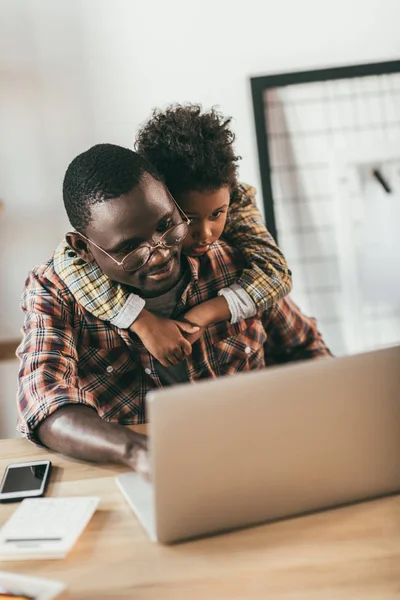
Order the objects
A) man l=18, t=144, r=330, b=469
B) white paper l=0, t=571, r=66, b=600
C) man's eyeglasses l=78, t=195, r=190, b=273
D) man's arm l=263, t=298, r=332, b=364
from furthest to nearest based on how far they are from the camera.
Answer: man's arm l=263, t=298, r=332, b=364 → man's eyeglasses l=78, t=195, r=190, b=273 → man l=18, t=144, r=330, b=469 → white paper l=0, t=571, r=66, b=600

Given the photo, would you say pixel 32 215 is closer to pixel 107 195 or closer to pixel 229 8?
pixel 229 8

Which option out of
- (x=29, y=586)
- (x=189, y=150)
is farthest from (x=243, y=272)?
(x=29, y=586)

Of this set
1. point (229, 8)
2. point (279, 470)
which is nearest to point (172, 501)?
point (279, 470)

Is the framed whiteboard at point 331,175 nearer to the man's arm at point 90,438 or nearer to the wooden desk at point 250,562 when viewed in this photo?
the man's arm at point 90,438

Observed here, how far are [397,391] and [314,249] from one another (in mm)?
1504

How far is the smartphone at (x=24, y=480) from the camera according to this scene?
1022mm

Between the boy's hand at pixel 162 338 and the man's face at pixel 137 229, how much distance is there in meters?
0.07

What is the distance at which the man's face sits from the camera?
1.24 meters

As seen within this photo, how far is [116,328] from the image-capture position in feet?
4.68

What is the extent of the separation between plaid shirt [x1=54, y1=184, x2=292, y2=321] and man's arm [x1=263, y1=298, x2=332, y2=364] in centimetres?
13

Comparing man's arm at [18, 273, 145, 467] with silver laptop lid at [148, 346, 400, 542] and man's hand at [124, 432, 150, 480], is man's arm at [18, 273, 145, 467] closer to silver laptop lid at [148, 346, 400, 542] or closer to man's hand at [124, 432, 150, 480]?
man's hand at [124, 432, 150, 480]

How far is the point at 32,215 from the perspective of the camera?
2.30 m

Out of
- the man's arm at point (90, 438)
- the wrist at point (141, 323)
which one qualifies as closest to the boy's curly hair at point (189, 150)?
the wrist at point (141, 323)

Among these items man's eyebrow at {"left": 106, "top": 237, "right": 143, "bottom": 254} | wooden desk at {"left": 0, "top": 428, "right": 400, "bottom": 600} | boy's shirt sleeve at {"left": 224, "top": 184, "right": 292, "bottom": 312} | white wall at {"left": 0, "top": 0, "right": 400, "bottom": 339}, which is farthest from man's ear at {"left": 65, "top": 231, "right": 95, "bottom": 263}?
white wall at {"left": 0, "top": 0, "right": 400, "bottom": 339}
